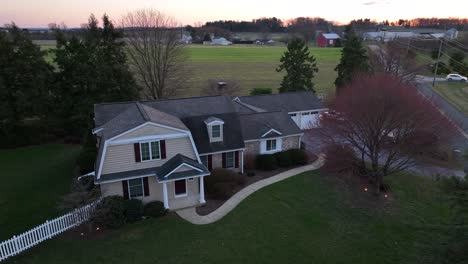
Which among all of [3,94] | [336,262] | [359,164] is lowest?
[336,262]

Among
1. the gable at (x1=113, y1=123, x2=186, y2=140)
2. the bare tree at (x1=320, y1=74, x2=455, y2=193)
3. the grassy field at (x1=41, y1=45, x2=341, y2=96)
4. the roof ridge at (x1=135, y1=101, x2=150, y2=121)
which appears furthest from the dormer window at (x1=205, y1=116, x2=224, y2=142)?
the grassy field at (x1=41, y1=45, x2=341, y2=96)

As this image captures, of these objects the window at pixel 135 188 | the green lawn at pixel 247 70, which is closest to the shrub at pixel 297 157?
the window at pixel 135 188

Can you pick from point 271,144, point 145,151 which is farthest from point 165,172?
point 271,144

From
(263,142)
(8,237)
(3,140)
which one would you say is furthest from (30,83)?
(263,142)

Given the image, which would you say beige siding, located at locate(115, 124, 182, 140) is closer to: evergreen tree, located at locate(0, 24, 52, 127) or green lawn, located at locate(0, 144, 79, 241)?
green lawn, located at locate(0, 144, 79, 241)

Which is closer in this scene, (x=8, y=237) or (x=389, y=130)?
(x=8, y=237)

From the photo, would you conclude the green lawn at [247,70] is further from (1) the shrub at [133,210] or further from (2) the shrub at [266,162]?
(1) the shrub at [133,210]

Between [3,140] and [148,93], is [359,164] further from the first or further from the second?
[3,140]
